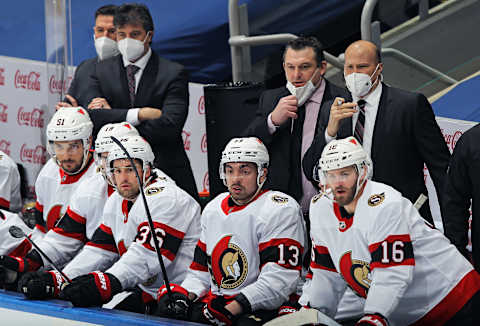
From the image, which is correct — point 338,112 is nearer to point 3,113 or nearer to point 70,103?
point 70,103

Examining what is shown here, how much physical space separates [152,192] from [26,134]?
3.67 metres

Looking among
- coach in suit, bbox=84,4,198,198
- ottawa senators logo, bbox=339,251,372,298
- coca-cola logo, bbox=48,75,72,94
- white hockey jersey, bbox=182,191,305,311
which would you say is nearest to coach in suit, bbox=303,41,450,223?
white hockey jersey, bbox=182,191,305,311

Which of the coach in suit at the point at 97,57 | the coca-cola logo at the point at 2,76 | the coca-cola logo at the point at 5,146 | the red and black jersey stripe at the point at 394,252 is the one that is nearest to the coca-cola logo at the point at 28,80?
the coca-cola logo at the point at 2,76

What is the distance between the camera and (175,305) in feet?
13.2

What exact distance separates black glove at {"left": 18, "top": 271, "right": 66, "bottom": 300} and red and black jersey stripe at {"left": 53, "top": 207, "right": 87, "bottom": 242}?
563 millimetres

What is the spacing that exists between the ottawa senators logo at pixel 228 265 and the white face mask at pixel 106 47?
6.82 ft

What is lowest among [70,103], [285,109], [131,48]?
[285,109]

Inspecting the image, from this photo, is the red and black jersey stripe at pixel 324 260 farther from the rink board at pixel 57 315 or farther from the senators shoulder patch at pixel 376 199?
the rink board at pixel 57 315

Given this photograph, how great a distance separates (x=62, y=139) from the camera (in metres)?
5.02

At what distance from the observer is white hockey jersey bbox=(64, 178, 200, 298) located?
14.3 feet

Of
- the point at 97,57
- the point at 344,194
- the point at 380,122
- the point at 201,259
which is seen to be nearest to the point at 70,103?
the point at 97,57

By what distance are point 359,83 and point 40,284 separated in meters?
1.73

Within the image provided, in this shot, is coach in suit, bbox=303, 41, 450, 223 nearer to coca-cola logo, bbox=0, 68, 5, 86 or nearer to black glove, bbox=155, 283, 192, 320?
black glove, bbox=155, 283, 192, 320

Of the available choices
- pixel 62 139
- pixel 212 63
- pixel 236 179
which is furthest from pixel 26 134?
pixel 236 179
